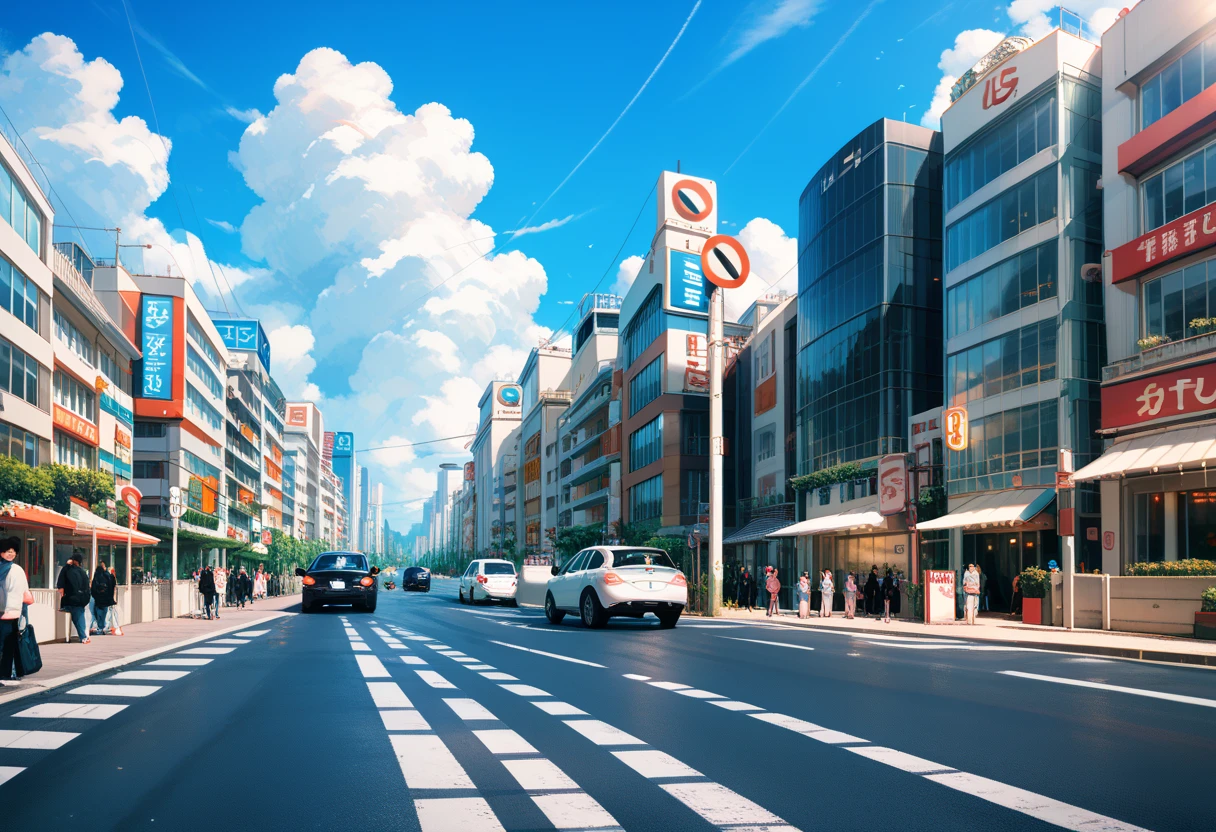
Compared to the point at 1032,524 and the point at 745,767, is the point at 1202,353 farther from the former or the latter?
the point at 745,767

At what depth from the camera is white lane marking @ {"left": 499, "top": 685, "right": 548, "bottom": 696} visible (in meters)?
10.4

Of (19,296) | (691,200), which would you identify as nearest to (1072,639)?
(19,296)

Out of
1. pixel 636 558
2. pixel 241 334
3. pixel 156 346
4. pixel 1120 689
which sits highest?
pixel 241 334

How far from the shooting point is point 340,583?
31625 mm

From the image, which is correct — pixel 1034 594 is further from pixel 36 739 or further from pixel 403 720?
pixel 36 739

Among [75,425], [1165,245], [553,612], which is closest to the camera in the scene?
[553,612]

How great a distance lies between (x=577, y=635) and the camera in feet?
66.6

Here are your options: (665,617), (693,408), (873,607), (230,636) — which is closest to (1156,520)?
(873,607)

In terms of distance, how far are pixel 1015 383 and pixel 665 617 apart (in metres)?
17.7

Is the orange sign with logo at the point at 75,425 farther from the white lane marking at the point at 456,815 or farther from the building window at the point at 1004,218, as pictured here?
the white lane marking at the point at 456,815

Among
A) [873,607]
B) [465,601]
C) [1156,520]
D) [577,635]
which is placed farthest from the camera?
[465,601]

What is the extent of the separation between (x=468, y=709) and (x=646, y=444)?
2443 inches

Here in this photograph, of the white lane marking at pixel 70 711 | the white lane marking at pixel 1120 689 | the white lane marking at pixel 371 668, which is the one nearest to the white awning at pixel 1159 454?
the white lane marking at pixel 1120 689

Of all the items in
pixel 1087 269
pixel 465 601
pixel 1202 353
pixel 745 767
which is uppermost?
pixel 1087 269
